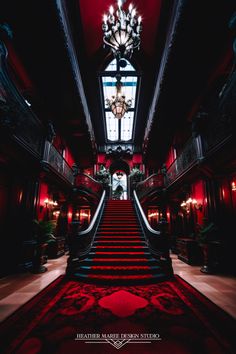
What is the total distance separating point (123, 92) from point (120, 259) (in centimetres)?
915

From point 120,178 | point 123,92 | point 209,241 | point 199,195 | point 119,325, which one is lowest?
point 119,325

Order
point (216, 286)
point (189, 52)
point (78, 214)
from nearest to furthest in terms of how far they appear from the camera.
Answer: point (216, 286)
point (189, 52)
point (78, 214)

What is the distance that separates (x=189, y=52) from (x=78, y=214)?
37.1 feet

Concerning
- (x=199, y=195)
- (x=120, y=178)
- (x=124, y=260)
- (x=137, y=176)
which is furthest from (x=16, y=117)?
(x=120, y=178)

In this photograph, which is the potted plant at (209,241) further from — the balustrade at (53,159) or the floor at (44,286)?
the balustrade at (53,159)

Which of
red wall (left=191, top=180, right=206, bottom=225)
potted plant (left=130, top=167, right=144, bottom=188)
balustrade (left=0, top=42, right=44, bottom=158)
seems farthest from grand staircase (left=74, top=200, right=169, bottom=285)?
potted plant (left=130, top=167, right=144, bottom=188)

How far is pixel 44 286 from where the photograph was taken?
3461 mm

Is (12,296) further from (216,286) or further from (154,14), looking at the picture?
(154,14)

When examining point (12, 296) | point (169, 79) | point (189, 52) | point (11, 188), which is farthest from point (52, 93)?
point (12, 296)

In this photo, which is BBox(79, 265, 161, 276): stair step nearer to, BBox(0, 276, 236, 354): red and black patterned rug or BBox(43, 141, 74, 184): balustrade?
BBox(0, 276, 236, 354): red and black patterned rug

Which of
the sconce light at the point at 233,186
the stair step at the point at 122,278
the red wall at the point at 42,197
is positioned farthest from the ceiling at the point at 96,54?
the stair step at the point at 122,278

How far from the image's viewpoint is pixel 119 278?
3834 mm

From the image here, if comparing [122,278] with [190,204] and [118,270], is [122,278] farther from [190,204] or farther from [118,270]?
[190,204]

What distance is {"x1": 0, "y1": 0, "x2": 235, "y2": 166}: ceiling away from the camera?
4449mm
